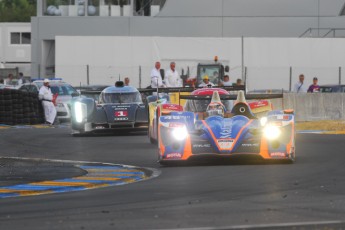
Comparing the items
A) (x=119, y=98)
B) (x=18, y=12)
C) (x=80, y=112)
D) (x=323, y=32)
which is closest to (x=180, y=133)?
(x=80, y=112)

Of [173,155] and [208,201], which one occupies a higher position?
[173,155]

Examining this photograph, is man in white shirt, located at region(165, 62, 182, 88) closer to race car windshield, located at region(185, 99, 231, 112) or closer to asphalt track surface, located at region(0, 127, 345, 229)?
race car windshield, located at region(185, 99, 231, 112)

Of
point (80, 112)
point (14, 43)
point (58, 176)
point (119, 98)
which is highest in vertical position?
point (14, 43)

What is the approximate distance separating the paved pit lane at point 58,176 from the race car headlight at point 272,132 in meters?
1.90

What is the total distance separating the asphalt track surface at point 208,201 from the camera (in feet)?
32.3

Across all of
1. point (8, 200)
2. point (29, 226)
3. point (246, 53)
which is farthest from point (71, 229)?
point (246, 53)

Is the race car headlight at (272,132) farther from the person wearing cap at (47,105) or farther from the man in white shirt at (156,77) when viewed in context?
the person wearing cap at (47,105)

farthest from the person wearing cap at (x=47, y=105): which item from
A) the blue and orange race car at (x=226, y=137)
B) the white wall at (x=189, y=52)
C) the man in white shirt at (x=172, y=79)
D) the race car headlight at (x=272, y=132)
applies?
the race car headlight at (x=272, y=132)

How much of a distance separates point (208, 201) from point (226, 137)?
4781mm

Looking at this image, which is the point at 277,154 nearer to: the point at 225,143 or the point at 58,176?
the point at 225,143

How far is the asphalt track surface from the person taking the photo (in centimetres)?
984

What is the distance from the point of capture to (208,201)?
11.5 meters

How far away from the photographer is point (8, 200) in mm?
12016

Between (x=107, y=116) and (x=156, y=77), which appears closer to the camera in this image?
(x=107, y=116)
